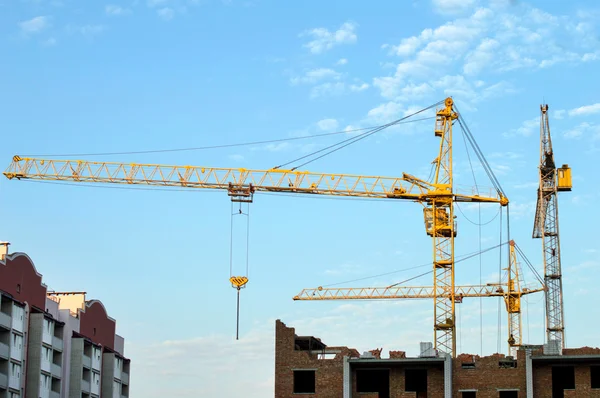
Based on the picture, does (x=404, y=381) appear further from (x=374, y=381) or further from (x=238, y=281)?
(x=238, y=281)

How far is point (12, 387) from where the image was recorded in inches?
4350

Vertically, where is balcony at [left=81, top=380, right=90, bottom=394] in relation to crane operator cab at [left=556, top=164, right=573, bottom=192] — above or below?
below

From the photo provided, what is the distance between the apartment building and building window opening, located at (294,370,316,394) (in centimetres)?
3367

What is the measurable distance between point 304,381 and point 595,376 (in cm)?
2274

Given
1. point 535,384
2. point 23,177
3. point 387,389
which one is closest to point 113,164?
point 23,177

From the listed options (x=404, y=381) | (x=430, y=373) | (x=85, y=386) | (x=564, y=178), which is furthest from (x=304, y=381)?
(x=564, y=178)

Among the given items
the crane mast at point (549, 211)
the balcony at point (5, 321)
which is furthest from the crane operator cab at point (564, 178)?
the balcony at point (5, 321)

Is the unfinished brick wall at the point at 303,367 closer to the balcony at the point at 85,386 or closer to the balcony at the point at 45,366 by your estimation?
the balcony at the point at 45,366

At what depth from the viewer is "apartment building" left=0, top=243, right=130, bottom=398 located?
111 m

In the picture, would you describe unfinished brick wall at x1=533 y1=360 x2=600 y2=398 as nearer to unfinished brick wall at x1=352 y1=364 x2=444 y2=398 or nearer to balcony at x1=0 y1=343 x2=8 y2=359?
unfinished brick wall at x1=352 y1=364 x2=444 y2=398

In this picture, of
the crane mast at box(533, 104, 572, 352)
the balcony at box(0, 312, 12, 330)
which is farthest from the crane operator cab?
the balcony at box(0, 312, 12, 330)

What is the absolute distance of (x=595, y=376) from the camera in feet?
284

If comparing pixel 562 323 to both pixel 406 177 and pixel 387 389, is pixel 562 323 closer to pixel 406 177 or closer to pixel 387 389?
pixel 406 177

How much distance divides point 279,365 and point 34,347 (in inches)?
1439
